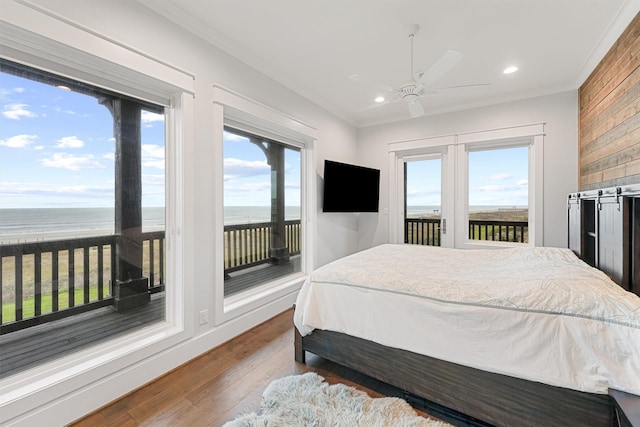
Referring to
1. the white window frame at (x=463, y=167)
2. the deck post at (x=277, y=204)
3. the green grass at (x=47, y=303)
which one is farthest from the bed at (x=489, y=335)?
the white window frame at (x=463, y=167)

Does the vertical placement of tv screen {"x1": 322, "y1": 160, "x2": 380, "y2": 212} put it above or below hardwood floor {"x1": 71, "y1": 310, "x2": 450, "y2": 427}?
above

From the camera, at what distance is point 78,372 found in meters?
1.69

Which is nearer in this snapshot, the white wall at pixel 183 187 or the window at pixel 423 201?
the white wall at pixel 183 187

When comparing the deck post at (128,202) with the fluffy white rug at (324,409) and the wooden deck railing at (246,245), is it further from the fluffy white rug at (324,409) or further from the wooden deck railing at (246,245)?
the fluffy white rug at (324,409)

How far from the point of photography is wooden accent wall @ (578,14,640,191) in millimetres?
2106

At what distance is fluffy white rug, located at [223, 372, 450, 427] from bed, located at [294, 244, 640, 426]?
146 millimetres

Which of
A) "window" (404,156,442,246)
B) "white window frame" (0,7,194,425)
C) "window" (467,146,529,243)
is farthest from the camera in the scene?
"window" (404,156,442,246)

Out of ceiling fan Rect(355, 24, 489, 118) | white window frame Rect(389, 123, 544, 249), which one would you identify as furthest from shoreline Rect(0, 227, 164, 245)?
white window frame Rect(389, 123, 544, 249)

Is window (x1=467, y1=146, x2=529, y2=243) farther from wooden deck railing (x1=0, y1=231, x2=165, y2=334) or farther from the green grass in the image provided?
the green grass

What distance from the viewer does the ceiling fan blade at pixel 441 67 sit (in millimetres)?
1919

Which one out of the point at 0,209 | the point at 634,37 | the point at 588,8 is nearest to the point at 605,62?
the point at 634,37

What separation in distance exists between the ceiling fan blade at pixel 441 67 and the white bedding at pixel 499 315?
1.54 meters

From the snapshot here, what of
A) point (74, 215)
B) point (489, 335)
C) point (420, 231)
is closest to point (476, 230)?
point (420, 231)

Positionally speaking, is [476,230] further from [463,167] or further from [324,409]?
[324,409]
